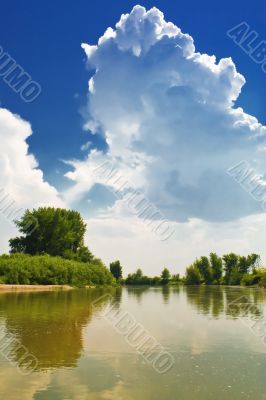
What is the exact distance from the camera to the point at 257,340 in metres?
11.3

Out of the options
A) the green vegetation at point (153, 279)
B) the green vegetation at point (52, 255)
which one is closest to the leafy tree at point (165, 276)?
the green vegetation at point (153, 279)

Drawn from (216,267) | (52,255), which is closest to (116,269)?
(216,267)

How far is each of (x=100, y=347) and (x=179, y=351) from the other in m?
2.00

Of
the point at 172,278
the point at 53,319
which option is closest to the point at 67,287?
the point at 53,319

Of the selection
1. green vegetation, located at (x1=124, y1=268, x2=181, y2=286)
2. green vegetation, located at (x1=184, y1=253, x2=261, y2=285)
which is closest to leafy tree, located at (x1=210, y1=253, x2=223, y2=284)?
green vegetation, located at (x1=184, y1=253, x2=261, y2=285)

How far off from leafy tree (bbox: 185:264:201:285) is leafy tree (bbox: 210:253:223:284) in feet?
15.9

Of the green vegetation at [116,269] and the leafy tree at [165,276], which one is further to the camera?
the leafy tree at [165,276]

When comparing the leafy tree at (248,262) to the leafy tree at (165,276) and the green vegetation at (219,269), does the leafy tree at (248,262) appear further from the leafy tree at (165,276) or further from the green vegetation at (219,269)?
the leafy tree at (165,276)

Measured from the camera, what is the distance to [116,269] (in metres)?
121

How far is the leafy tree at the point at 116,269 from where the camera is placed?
12050 centimetres

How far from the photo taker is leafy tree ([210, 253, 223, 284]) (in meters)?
120

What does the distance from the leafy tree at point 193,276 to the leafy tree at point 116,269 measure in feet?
73.0

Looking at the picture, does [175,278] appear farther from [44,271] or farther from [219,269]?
[44,271]

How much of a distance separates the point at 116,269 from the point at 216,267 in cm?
3097
